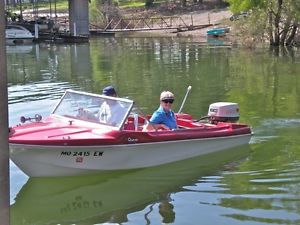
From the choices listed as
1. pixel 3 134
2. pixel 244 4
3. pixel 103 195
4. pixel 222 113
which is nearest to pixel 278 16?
pixel 244 4

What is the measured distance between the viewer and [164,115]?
11.7m

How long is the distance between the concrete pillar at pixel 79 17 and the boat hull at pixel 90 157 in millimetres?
56620

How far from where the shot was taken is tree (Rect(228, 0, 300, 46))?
45656mm

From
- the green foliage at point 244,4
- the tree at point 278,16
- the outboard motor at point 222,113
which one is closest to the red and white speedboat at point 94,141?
the outboard motor at point 222,113

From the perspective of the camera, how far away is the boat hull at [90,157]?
1020 centimetres

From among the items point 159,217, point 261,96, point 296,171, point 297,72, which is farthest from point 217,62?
point 159,217

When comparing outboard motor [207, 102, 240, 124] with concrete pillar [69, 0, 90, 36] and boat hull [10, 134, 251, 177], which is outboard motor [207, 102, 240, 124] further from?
concrete pillar [69, 0, 90, 36]

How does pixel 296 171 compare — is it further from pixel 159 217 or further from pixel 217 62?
pixel 217 62

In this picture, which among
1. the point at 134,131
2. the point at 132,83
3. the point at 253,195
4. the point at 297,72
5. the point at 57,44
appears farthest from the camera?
the point at 57,44

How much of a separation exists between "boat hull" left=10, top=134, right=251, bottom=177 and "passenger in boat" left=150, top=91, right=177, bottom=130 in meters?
0.37

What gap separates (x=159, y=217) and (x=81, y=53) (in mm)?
39927

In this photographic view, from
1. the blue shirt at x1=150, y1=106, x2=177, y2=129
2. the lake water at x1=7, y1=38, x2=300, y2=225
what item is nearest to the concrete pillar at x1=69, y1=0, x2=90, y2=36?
the lake water at x1=7, y1=38, x2=300, y2=225

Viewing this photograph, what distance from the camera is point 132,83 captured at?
88.4 feet

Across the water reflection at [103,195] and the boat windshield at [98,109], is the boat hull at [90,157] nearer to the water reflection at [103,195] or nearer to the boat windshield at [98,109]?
the water reflection at [103,195]
